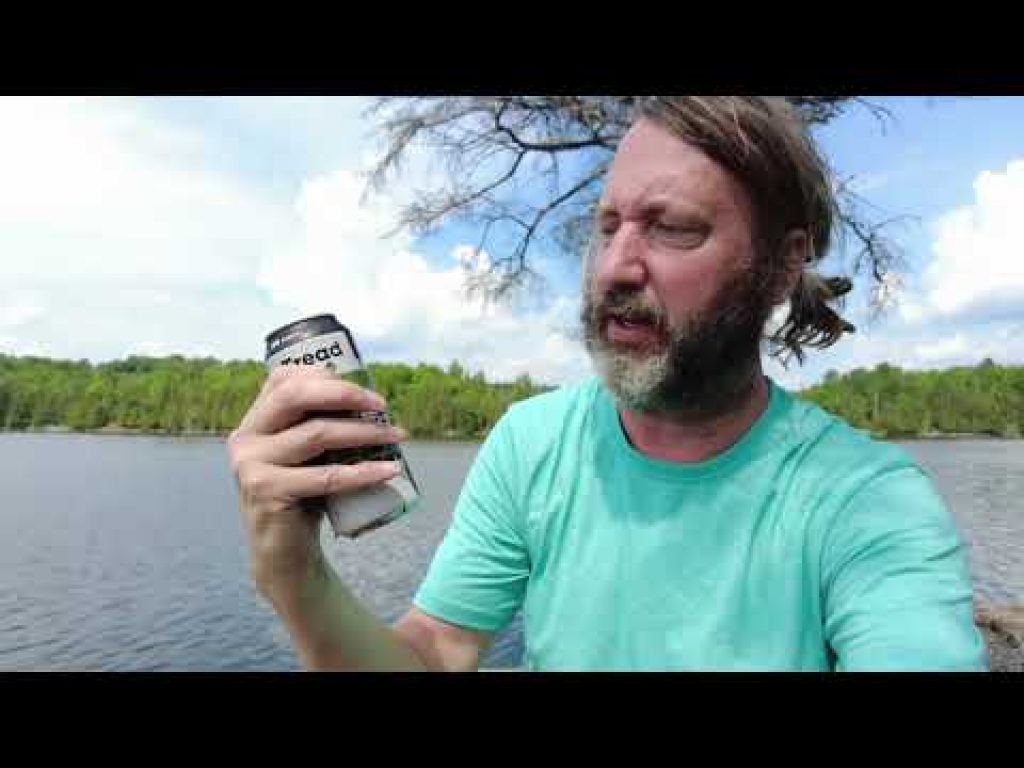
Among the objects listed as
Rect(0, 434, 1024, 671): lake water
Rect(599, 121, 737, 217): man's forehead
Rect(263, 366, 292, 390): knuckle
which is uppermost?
Rect(599, 121, 737, 217): man's forehead

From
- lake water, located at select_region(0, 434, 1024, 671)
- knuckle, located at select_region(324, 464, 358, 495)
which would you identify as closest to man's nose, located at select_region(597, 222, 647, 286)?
knuckle, located at select_region(324, 464, 358, 495)

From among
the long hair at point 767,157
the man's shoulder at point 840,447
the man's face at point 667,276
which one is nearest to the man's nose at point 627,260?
the man's face at point 667,276

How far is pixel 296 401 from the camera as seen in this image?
110 cm

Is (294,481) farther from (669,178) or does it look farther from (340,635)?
(669,178)

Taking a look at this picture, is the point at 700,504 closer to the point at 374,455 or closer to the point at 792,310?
the point at 374,455

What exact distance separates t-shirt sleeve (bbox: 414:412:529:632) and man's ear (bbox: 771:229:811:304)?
2.60 ft

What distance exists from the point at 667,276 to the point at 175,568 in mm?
20227

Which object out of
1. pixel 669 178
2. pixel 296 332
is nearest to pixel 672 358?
pixel 669 178

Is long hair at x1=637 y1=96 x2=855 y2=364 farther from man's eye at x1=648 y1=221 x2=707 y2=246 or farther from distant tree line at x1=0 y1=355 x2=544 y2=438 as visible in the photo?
distant tree line at x1=0 y1=355 x2=544 y2=438

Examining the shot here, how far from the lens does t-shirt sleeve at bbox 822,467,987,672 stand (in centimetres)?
111

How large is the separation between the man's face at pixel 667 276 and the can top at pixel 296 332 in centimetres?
59
